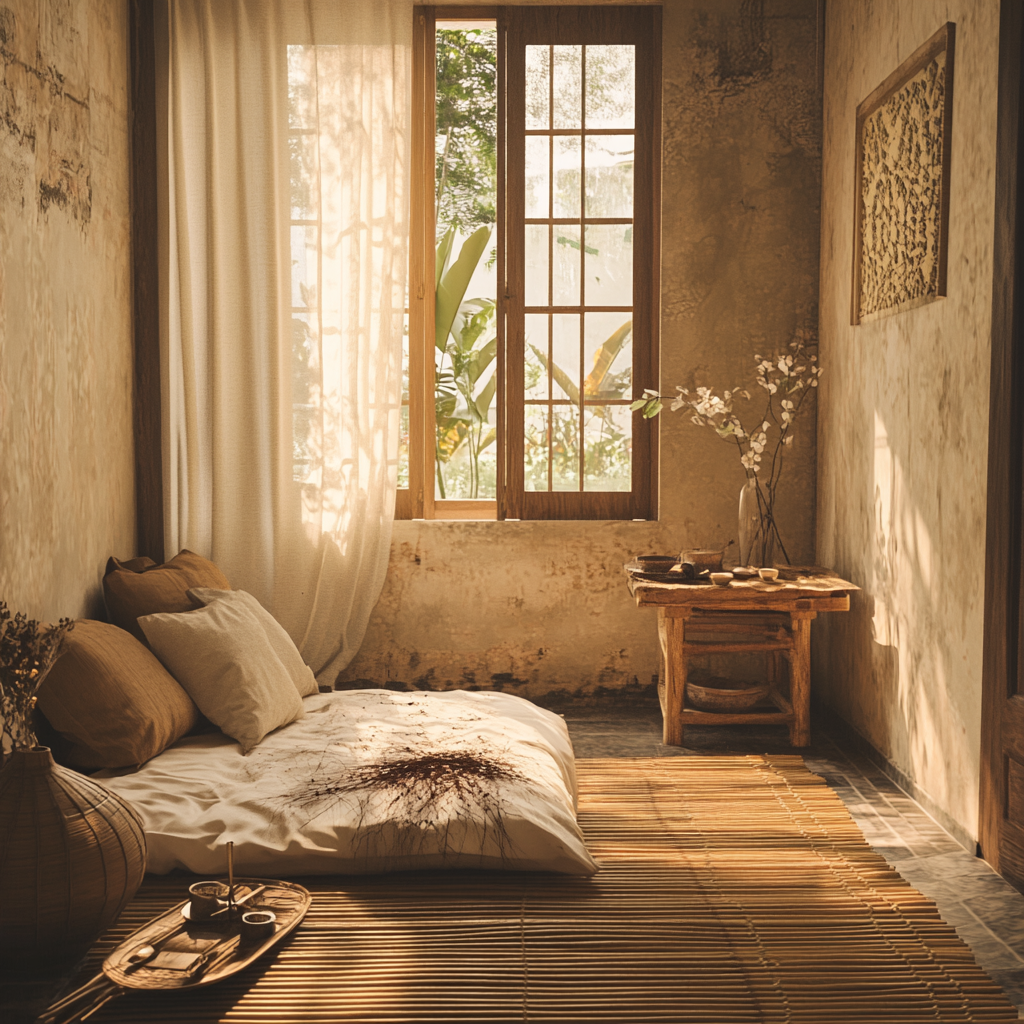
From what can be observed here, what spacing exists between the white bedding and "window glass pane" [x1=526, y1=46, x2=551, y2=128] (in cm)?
284

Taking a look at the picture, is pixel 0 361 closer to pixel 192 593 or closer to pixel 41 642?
pixel 192 593

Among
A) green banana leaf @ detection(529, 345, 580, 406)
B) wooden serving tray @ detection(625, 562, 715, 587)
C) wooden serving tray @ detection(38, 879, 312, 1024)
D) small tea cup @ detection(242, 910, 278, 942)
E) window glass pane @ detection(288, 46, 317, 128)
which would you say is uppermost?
window glass pane @ detection(288, 46, 317, 128)

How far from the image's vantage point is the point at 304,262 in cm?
439

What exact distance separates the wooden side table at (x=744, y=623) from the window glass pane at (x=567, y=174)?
175 cm

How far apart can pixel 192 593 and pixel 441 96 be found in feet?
15.5

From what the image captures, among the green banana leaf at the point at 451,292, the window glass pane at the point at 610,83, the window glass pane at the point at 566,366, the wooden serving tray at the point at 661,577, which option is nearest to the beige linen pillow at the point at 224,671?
the wooden serving tray at the point at 661,577

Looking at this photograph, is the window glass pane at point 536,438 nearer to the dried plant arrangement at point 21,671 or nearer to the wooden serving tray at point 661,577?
the wooden serving tray at point 661,577

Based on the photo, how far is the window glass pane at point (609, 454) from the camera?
457cm

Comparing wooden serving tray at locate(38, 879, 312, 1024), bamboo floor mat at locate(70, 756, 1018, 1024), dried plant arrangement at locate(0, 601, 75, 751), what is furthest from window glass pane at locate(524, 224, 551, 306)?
wooden serving tray at locate(38, 879, 312, 1024)

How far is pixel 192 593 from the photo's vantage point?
132 inches

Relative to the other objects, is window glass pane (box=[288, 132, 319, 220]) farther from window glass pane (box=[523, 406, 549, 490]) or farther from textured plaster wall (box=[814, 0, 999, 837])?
textured plaster wall (box=[814, 0, 999, 837])

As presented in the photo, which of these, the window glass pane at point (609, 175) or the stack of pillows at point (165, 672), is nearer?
the stack of pillows at point (165, 672)

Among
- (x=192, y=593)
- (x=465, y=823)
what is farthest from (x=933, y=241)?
(x=192, y=593)

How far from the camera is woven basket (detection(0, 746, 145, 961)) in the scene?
6.38 feet
